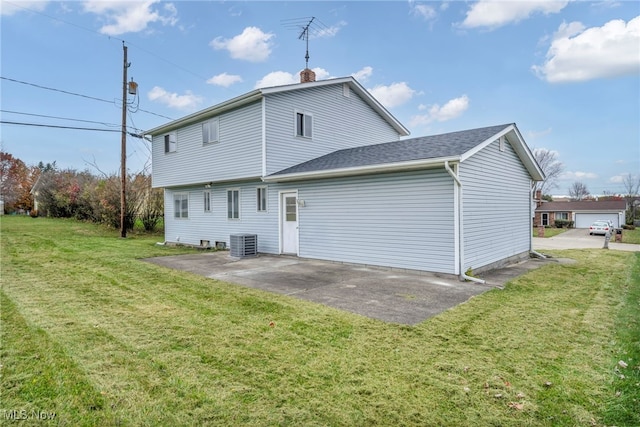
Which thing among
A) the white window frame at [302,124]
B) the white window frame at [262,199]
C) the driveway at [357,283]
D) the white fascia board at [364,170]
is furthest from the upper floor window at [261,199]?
the white window frame at [302,124]

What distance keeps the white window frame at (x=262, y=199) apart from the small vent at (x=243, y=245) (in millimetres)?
1018

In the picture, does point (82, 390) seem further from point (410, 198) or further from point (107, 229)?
point (107, 229)

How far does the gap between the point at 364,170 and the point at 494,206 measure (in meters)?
3.91

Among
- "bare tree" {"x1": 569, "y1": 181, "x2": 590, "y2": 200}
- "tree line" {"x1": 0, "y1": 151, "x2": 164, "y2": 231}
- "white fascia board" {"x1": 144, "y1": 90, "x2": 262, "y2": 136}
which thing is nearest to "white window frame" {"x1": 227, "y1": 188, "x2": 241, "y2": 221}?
"white fascia board" {"x1": 144, "y1": 90, "x2": 262, "y2": 136}

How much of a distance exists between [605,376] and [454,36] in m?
14.7

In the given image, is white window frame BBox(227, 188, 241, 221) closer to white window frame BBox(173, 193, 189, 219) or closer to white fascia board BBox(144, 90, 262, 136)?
white fascia board BBox(144, 90, 262, 136)

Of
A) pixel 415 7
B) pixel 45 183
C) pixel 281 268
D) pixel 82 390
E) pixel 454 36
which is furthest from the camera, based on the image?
pixel 45 183

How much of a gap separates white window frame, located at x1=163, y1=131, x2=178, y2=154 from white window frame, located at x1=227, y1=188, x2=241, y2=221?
149 inches

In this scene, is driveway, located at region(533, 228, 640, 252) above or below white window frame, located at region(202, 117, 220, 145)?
below

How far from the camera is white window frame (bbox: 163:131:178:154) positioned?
14.3m

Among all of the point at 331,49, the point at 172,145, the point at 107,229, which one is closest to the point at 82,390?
the point at 172,145

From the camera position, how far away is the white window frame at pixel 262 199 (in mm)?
11422

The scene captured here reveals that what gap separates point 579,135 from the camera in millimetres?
17969

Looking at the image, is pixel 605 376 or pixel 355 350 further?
pixel 355 350
